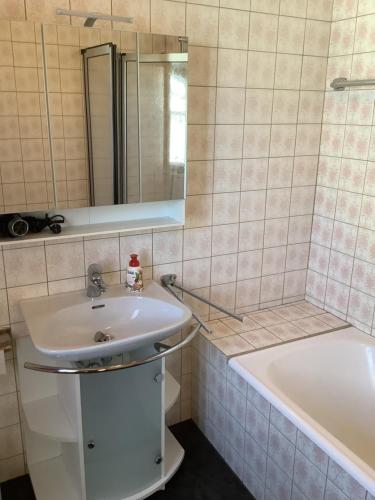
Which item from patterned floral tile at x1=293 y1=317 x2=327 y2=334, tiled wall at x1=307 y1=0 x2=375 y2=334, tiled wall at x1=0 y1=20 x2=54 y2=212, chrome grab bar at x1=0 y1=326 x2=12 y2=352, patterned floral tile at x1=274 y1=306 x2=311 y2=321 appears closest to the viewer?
tiled wall at x1=0 y1=20 x2=54 y2=212

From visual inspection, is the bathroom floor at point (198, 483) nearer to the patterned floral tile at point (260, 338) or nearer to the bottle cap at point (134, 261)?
the patterned floral tile at point (260, 338)

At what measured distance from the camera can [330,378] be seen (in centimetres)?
209

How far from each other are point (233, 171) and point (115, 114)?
0.65 metres

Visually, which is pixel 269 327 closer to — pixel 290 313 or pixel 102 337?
pixel 290 313

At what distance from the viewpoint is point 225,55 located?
1.95 metres

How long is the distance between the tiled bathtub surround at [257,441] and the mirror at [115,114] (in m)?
0.82

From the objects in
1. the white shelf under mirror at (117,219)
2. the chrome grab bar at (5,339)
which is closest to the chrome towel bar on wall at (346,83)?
the white shelf under mirror at (117,219)

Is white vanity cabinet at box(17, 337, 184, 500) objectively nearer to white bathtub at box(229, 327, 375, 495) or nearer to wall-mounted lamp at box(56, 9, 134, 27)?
white bathtub at box(229, 327, 375, 495)

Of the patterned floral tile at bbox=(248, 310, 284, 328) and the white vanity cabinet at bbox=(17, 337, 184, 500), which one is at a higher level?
the patterned floral tile at bbox=(248, 310, 284, 328)

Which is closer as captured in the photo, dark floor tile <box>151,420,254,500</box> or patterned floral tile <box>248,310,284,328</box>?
dark floor tile <box>151,420,254,500</box>

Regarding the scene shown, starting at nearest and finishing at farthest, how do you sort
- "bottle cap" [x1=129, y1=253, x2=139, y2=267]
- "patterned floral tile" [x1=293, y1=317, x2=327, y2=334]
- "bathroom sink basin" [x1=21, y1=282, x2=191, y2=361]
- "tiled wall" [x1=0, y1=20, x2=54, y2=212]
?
"tiled wall" [x1=0, y1=20, x2=54, y2=212] < "bathroom sink basin" [x1=21, y1=282, x2=191, y2=361] < "bottle cap" [x1=129, y1=253, x2=139, y2=267] < "patterned floral tile" [x1=293, y1=317, x2=327, y2=334]

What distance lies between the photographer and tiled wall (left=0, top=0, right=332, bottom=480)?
6.00ft

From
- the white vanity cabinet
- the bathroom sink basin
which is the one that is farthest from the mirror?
the white vanity cabinet

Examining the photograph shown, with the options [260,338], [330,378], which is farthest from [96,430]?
[330,378]
